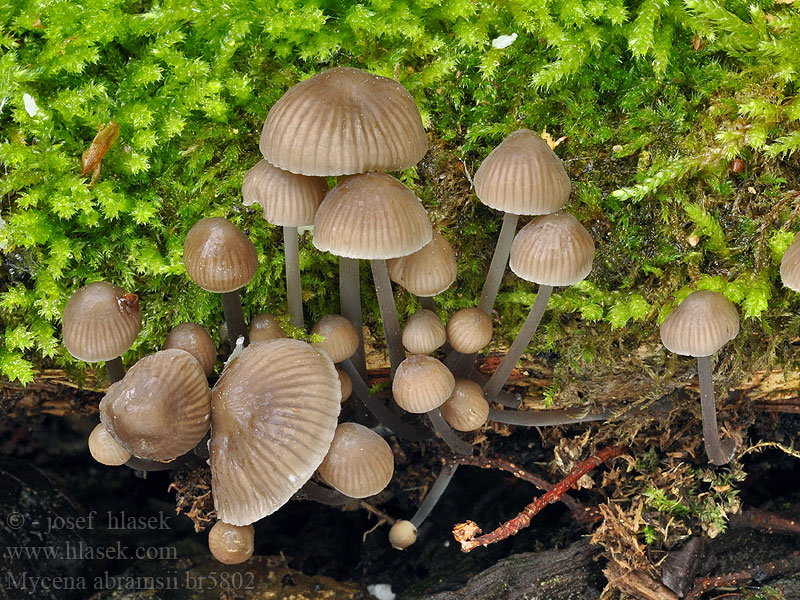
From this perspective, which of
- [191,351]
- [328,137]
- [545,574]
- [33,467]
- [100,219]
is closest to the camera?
[328,137]

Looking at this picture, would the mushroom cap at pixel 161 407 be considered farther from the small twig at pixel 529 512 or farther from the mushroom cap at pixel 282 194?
the small twig at pixel 529 512

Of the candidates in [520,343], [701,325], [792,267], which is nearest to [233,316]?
[520,343]

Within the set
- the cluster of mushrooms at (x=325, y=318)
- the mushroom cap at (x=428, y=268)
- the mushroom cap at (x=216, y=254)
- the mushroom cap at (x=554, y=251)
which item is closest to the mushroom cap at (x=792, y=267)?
the cluster of mushrooms at (x=325, y=318)

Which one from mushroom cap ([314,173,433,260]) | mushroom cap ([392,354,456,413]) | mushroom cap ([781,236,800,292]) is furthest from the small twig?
mushroom cap ([314,173,433,260])

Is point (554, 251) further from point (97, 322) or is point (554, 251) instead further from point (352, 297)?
point (97, 322)

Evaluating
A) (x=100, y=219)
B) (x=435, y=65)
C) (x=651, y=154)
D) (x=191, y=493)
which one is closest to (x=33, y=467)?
(x=191, y=493)

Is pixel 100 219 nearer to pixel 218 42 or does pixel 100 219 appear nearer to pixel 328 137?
pixel 218 42
